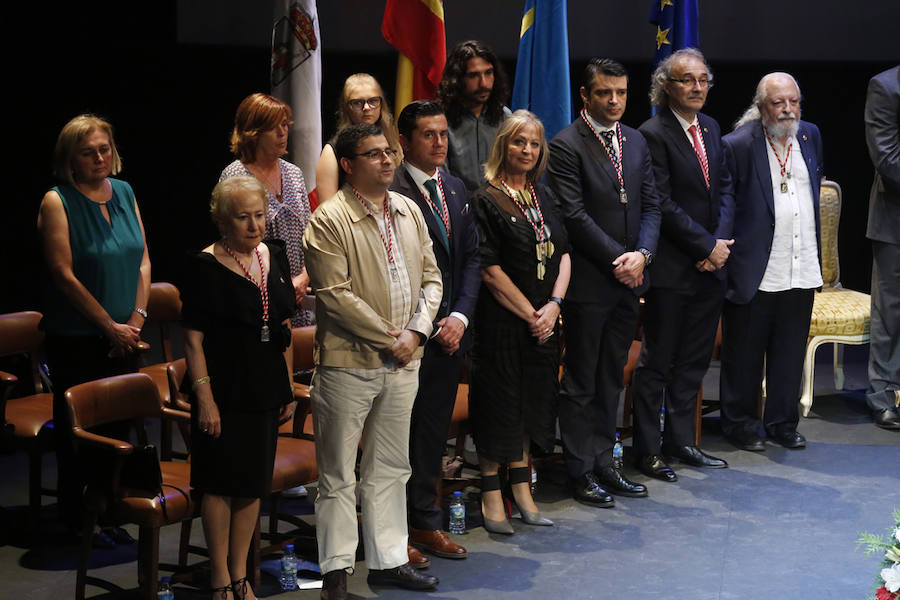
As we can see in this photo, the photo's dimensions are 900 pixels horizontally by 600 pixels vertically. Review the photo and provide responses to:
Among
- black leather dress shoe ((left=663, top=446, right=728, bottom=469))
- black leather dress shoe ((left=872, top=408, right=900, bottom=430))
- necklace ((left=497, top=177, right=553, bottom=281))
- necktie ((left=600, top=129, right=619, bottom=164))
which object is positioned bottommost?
black leather dress shoe ((left=663, top=446, right=728, bottom=469))

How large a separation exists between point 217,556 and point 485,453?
1289 mm

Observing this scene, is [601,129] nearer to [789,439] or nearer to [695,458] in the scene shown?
[695,458]

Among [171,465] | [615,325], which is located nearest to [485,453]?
[615,325]

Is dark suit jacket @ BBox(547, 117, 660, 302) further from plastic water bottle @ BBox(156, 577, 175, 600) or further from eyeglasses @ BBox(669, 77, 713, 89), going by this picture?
plastic water bottle @ BBox(156, 577, 175, 600)

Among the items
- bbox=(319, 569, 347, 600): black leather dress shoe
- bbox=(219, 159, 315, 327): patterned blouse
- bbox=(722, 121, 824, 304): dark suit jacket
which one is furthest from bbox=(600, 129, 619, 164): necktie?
bbox=(319, 569, 347, 600): black leather dress shoe

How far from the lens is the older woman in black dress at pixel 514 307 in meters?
4.60

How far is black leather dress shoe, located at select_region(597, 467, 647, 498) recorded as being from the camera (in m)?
5.12

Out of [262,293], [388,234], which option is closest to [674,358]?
[388,234]

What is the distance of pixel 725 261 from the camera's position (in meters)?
5.45

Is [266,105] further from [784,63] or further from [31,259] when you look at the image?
[784,63]

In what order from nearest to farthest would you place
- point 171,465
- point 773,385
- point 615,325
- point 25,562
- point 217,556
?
point 217,556, point 171,465, point 25,562, point 615,325, point 773,385

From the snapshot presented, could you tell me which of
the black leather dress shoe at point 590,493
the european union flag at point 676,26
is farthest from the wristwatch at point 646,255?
the european union flag at point 676,26

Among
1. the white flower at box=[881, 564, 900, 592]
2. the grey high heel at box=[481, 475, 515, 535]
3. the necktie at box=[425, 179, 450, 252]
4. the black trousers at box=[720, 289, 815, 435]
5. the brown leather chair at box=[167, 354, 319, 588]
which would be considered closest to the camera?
the white flower at box=[881, 564, 900, 592]

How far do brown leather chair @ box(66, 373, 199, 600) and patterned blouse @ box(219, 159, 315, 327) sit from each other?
789mm
